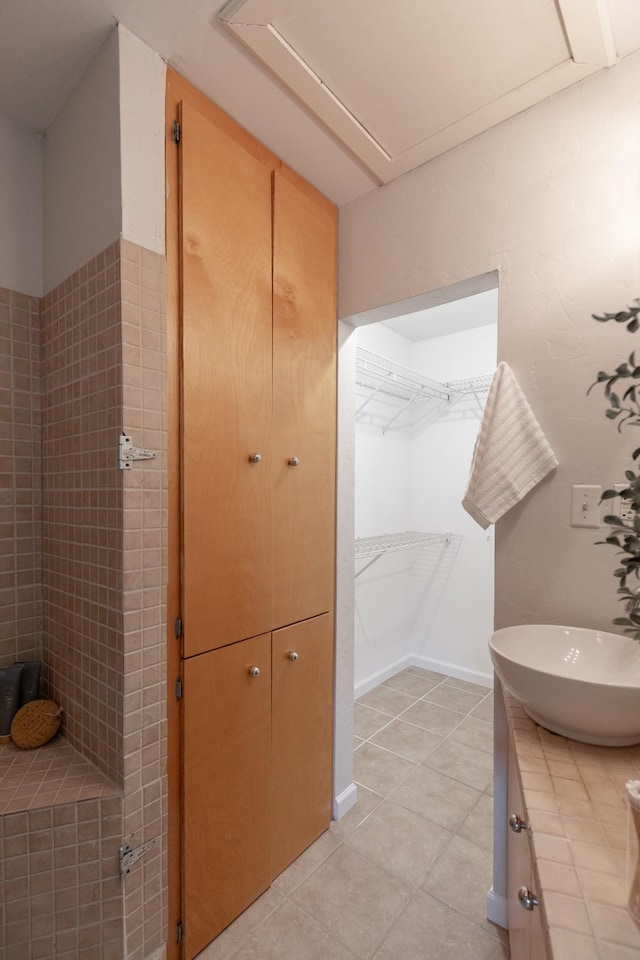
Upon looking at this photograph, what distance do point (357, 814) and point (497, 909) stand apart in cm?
63

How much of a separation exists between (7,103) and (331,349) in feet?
4.06

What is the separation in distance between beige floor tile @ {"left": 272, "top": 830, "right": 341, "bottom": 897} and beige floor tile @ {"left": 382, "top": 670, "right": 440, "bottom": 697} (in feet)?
4.48

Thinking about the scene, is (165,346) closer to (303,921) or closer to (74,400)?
(74,400)

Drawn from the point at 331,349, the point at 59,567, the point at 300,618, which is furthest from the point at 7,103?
the point at 300,618

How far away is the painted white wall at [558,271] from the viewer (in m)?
1.18

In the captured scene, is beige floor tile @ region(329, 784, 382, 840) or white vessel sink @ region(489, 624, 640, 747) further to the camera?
beige floor tile @ region(329, 784, 382, 840)

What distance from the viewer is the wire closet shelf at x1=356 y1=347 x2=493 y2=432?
2.85m

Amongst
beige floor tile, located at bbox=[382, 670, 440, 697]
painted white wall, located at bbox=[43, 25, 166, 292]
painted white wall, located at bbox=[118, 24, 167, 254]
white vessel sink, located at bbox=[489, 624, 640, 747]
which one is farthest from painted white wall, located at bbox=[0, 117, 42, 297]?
beige floor tile, located at bbox=[382, 670, 440, 697]

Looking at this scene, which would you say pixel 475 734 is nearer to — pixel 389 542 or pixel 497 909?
pixel 497 909

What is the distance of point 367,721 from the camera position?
2617mm

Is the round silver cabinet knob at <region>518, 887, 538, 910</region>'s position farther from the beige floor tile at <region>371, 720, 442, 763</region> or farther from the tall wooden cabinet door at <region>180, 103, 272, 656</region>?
the beige floor tile at <region>371, 720, 442, 763</region>

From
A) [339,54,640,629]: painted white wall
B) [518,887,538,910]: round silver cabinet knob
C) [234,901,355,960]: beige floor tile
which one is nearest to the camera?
[518,887,538,910]: round silver cabinet knob

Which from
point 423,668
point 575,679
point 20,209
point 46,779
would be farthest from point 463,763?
point 20,209

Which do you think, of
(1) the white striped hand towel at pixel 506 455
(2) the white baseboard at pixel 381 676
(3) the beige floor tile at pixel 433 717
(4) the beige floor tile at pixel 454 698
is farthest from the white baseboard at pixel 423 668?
(1) the white striped hand towel at pixel 506 455
